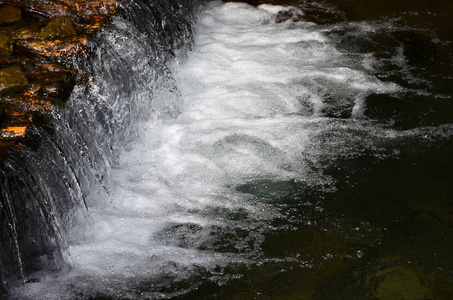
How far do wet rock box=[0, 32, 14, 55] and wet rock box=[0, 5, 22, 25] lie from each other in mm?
529

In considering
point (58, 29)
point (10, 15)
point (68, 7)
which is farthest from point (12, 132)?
point (68, 7)

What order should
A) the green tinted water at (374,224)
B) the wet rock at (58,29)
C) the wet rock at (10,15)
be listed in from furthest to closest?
the wet rock at (10,15), the wet rock at (58,29), the green tinted water at (374,224)

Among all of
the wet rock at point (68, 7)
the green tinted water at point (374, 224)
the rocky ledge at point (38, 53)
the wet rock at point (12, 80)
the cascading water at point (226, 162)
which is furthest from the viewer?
the wet rock at point (68, 7)

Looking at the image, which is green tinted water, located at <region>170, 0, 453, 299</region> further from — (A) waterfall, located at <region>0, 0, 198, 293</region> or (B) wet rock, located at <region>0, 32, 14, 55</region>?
(B) wet rock, located at <region>0, 32, 14, 55</region>

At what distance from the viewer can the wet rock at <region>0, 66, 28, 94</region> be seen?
3.83 m

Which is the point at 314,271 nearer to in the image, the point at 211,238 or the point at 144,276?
the point at 211,238

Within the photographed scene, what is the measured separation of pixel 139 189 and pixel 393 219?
185 centimetres

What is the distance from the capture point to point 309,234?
3518mm

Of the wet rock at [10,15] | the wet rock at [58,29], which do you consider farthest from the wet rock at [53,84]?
the wet rock at [10,15]

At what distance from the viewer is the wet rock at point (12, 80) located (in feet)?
12.6

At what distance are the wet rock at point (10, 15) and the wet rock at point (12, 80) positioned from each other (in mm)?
1150

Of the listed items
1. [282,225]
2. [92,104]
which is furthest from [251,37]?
[282,225]

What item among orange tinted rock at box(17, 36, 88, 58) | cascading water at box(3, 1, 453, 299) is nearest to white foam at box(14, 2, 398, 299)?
cascading water at box(3, 1, 453, 299)

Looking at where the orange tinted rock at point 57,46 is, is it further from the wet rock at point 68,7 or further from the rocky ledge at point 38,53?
the wet rock at point 68,7
